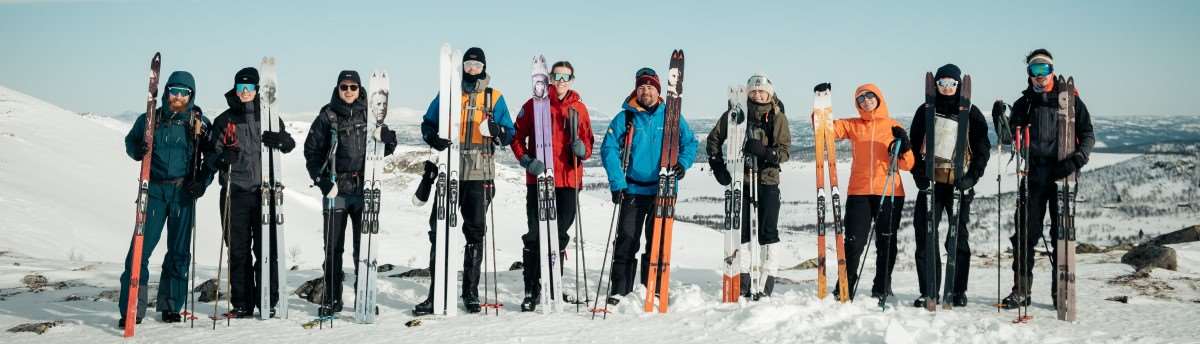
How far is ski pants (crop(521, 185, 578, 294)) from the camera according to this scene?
6.55m

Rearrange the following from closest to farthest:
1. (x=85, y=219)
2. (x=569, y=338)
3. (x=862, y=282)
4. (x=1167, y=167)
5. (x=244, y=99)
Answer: (x=569, y=338)
(x=244, y=99)
(x=862, y=282)
(x=85, y=219)
(x=1167, y=167)

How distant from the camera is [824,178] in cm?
680

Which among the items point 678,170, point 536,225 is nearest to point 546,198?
point 536,225

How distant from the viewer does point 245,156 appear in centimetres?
634

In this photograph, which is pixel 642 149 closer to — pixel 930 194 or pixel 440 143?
pixel 440 143

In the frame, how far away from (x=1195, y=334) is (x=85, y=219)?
18863mm

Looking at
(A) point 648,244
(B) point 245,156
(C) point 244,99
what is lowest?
(A) point 648,244

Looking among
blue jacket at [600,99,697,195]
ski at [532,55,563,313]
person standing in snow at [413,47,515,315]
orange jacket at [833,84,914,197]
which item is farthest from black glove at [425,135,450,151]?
orange jacket at [833,84,914,197]

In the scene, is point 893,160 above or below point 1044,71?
below

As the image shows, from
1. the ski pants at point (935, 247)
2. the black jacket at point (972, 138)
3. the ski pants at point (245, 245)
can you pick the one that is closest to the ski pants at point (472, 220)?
the ski pants at point (245, 245)

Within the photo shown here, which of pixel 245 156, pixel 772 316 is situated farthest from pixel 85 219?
pixel 772 316

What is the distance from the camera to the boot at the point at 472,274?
6.47 meters

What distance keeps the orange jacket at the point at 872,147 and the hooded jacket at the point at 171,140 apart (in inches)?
197

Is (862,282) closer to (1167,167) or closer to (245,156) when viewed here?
(245,156)
